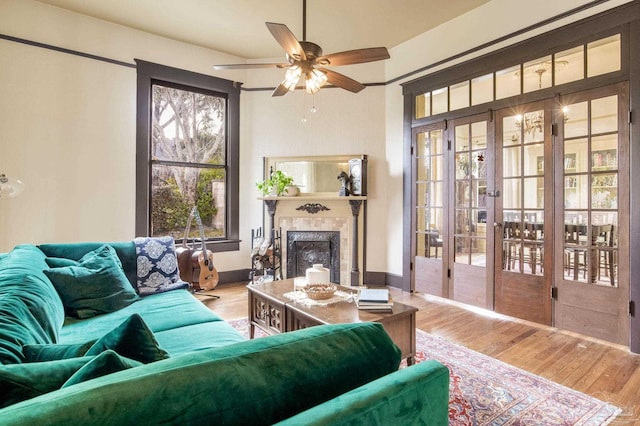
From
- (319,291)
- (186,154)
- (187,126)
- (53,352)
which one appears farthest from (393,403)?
(187,126)

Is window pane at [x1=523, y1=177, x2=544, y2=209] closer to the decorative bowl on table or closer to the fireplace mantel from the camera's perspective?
the fireplace mantel

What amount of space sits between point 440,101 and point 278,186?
2.31 m

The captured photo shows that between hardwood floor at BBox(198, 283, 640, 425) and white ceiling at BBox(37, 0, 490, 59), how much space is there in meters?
3.24

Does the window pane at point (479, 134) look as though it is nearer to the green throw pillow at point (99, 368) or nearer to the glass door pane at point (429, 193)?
the glass door pane at point (429, 193)

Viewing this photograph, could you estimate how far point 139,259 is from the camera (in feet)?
8.96

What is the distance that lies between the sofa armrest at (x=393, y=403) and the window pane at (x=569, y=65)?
336 centimetres

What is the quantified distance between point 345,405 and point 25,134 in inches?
172

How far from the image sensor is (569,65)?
3096 mm

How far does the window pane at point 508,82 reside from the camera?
11.3 ft

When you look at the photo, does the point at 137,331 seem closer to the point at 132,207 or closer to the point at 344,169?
the point at 132,207

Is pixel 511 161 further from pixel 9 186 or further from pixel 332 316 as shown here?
pixel 9 186

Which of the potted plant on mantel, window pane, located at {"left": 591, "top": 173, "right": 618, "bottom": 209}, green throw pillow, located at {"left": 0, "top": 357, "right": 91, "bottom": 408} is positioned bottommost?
green throw pillow, located at {"left": 0, "top": 357, "right": 91, "bottom": 408}

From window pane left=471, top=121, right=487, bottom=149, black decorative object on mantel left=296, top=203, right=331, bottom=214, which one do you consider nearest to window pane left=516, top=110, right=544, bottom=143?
window pane left=471, top=121, right=487, bottom=149

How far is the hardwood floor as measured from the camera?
2131 mm
